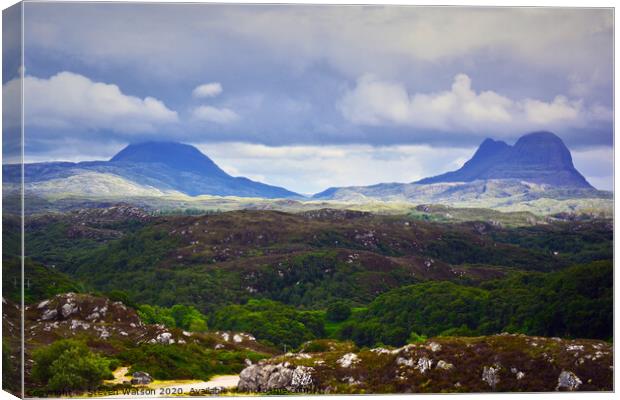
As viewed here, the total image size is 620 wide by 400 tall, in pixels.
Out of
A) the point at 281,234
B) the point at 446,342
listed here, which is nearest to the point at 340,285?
the point at 281,234

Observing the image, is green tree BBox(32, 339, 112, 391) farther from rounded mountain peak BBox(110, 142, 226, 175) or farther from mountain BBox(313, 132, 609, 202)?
rounded mountain peak BBox(110, 142, 226, 175)

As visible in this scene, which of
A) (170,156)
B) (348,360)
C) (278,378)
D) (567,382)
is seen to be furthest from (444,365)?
(170,156)

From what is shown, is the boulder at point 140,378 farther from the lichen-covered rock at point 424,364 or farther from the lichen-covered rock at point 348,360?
the lichen-covered rock at point 424,364

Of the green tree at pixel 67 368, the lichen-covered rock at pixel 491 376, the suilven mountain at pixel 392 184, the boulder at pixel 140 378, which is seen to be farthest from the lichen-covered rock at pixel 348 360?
the suilven mountain at pixel 392 184

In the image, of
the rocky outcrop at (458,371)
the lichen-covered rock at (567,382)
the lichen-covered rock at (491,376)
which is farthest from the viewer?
the lichen-covered rock at (491,376)

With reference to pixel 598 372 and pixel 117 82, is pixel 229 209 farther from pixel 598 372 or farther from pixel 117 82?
pixel 598 372

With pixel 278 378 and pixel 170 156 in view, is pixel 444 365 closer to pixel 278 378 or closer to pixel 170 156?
pixel 278 378
